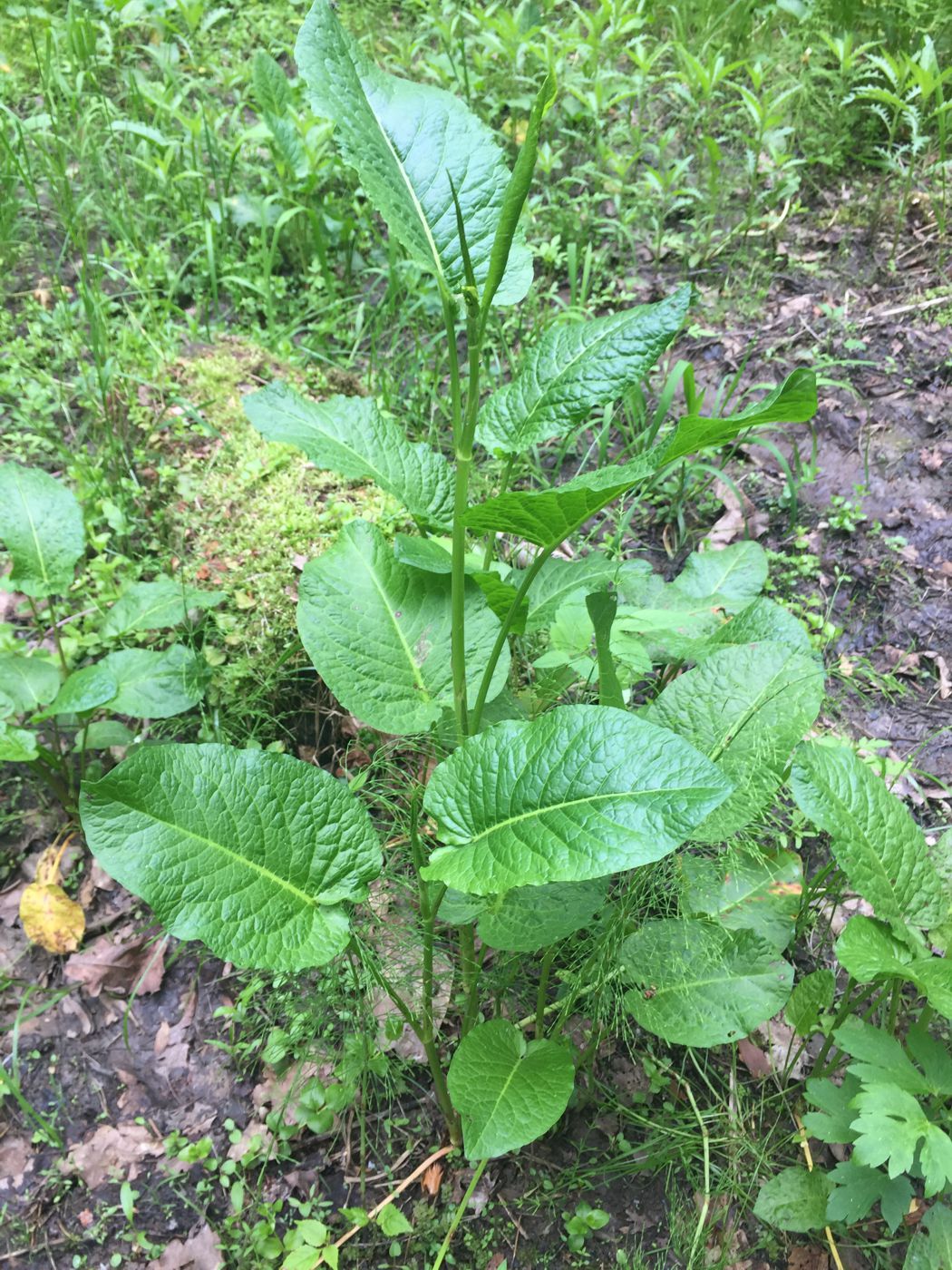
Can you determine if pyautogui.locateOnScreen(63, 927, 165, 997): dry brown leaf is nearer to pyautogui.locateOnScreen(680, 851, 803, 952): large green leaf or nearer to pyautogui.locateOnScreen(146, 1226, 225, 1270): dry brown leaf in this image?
pyautogui.locateOnScreen(146, 1226, 225, 1270): dry brown leaf

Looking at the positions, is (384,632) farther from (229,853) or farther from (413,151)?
(413,151)

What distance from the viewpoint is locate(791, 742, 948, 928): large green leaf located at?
1.37 metres

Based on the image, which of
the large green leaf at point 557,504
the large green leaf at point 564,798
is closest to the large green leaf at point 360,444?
the large green leaf at point 557,504

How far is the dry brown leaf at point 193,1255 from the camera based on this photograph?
162cm

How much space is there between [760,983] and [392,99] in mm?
1572

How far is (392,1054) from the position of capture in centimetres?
180

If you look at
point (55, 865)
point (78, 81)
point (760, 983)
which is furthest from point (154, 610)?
point (78, 81)

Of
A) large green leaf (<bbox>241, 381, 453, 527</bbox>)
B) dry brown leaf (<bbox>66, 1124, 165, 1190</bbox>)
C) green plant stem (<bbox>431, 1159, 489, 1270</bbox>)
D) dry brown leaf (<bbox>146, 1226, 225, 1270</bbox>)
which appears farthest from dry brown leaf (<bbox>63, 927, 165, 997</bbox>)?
large green leaf (<bbox>241, 381, 453, 527</bbox>)

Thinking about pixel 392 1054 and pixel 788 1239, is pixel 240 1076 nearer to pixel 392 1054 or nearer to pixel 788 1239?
pixel 392 1054

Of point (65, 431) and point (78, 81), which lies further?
point (78, 81)

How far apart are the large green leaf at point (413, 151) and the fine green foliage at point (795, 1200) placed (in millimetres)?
1631

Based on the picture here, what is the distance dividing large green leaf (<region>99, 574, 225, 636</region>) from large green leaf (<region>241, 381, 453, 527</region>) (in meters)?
0.78

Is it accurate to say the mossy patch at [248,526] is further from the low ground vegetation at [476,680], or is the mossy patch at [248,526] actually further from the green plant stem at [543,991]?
the green plant stem at [543,991]

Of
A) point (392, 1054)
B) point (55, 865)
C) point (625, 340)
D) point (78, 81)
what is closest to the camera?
point (625, 340)
